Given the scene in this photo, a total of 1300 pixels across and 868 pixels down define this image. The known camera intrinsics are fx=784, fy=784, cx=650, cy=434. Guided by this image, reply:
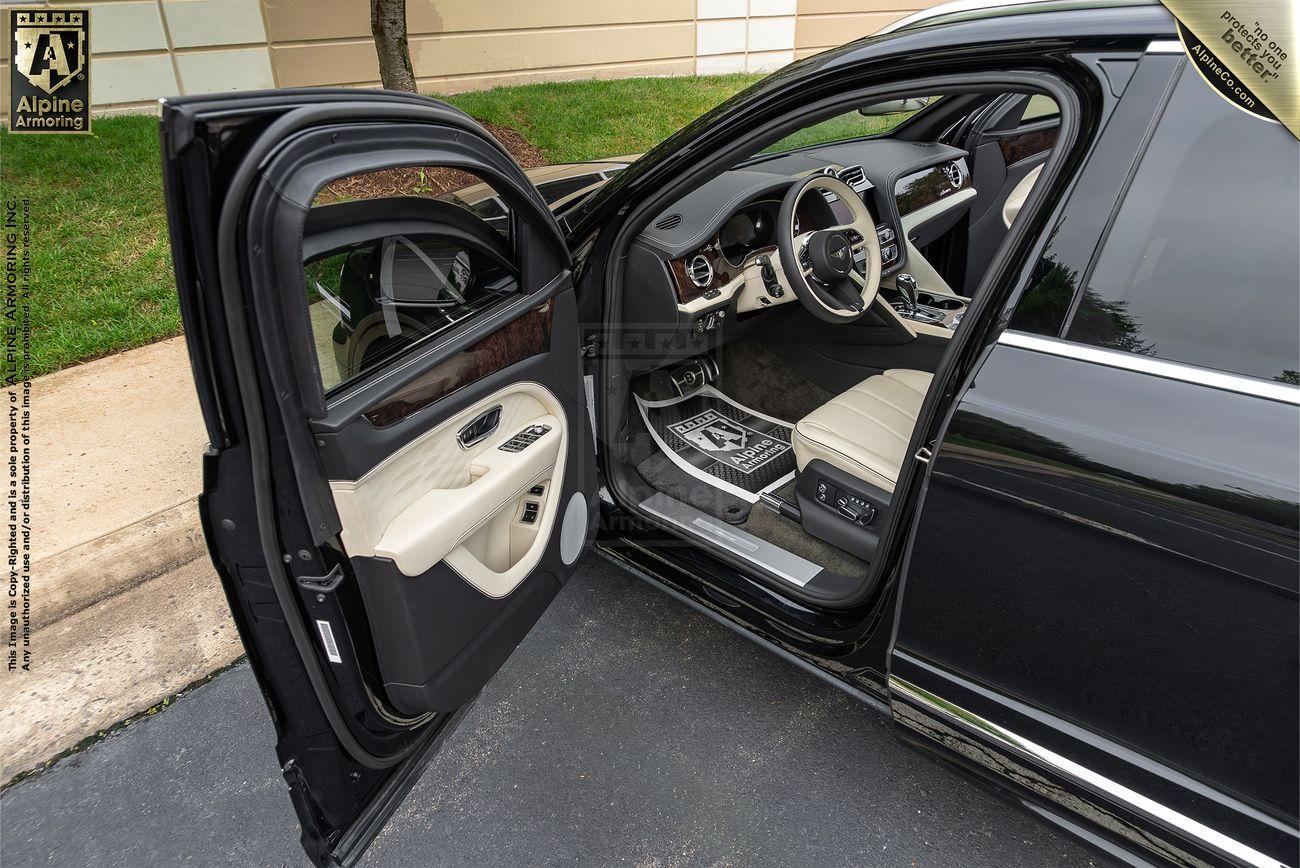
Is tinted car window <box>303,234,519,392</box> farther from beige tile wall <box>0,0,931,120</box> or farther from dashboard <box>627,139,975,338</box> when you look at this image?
beige tile wall <box>0,0,931,120</box>

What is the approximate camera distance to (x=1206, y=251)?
4.16ft

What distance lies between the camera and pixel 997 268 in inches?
58.5

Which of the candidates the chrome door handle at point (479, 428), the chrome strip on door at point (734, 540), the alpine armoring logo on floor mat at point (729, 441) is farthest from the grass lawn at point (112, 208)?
the chrome door handle at point (479, 428)

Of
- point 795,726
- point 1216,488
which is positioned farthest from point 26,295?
point 1216,488

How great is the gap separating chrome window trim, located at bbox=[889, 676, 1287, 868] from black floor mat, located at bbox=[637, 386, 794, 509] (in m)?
1.03

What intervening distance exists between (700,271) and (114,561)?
2166 millimetres

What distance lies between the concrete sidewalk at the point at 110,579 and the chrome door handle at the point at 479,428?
1.35 meters

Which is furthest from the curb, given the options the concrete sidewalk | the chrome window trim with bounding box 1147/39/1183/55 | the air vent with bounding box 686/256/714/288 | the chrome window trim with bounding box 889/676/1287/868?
the chrome window trim with bounding box 1147/39/1183/55

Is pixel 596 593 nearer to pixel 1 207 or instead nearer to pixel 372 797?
pixel 372 797

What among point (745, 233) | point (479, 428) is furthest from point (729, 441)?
point (479, 428)

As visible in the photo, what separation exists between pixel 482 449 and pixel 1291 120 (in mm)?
1493

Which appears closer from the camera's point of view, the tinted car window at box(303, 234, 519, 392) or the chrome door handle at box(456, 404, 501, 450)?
the tinted car window at box(303, 234, 519, 392)
